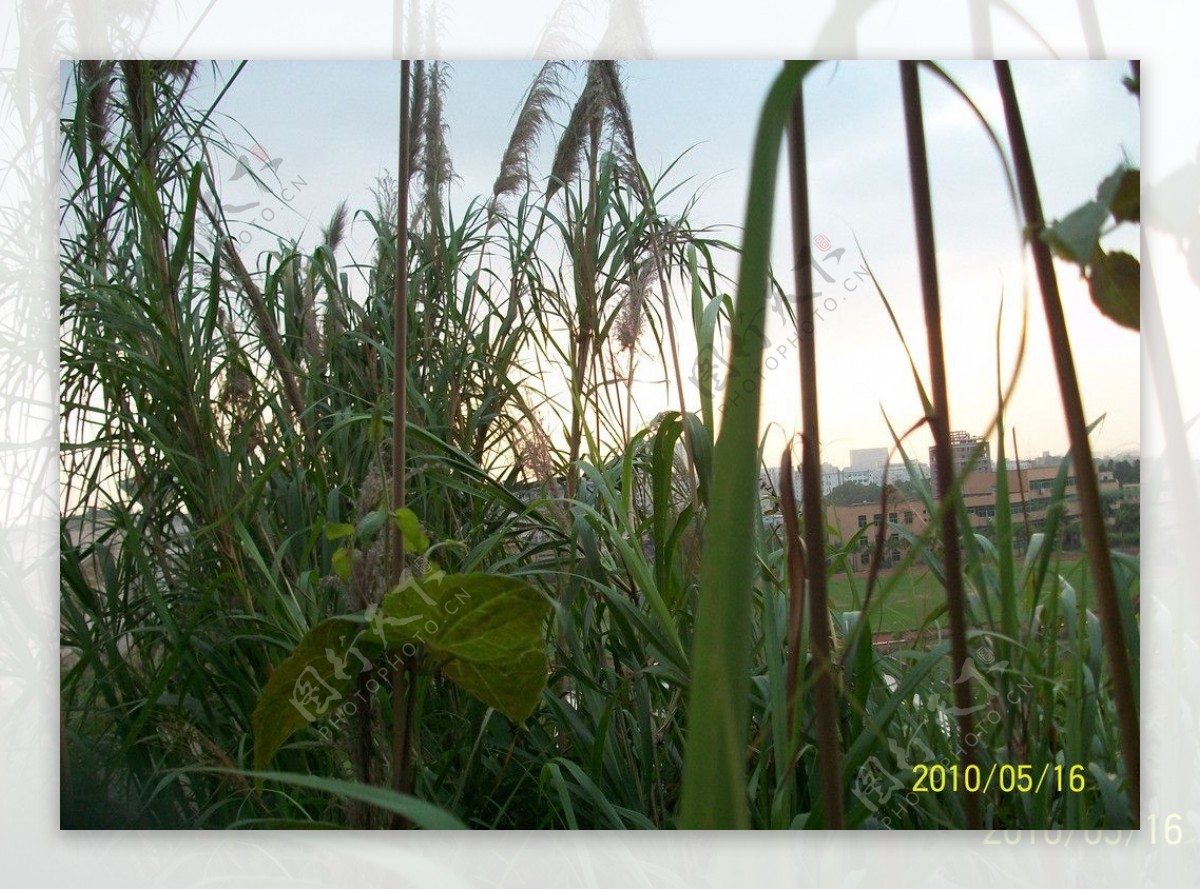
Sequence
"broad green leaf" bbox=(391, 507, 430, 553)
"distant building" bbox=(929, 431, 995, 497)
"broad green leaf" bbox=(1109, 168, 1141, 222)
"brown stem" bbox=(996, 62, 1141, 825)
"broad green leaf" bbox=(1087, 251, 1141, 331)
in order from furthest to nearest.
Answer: "distant building" bbox=(929, 431, 995, 497) < "broad green leaf" bbox=(391, 507, 430, 553) < "broad green leaf" bbox=(1087, 251, 1141, 331) < "broad green leaf" bbox=(1109, 168, 1141, 222) < "brown stem" bbox=(996, 62, 1141, 825)

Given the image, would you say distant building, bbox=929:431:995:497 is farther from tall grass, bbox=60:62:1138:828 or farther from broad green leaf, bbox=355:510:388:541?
broad green leaf, bbox=355:510:388:541

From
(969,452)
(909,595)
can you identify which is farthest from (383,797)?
(969,452)

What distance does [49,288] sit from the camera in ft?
4.15

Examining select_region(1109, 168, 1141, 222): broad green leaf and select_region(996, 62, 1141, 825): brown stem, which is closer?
select_region(996, 62, 1141, 825): brown stem

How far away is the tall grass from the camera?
1.17 m

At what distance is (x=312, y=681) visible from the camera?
1.11 meters

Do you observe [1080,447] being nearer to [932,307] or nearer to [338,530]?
[932,307]

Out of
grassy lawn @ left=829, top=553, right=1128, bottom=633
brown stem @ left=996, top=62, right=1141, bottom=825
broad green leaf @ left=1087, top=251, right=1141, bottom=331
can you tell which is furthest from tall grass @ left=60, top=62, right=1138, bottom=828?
brown stem @ left=996, top=62, right=1141, bottom=825

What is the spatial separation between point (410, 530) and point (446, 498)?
0.12 meters

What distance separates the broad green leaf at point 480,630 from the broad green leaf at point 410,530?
0.16ft

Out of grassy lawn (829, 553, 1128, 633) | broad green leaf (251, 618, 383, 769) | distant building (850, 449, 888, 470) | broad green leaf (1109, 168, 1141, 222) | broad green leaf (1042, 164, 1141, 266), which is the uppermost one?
broad green leaf (1109, 168, 1141, 222)

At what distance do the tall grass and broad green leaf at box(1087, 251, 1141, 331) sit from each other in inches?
17.0

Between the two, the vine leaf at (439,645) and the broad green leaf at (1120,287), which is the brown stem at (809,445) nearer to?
the broad green leaf at (1120,287)
